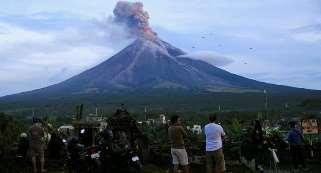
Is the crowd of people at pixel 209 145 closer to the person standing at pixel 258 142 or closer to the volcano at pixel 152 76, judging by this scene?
the person standing at pixel 258 142

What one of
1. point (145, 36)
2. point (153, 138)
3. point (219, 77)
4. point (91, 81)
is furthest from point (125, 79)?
point (153, 138)

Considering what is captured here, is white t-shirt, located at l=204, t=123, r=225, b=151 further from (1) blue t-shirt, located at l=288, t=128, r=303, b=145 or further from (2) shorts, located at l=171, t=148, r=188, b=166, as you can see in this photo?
(1) blue t-shirt, located at l=288, t=128, r=303, b=145

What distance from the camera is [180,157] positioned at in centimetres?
1542

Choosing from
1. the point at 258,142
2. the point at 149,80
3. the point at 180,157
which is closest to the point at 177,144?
the point at 180,157

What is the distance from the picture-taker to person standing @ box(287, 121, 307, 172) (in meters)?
20.1

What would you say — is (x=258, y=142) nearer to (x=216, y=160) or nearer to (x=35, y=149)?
(x=216, y=160)

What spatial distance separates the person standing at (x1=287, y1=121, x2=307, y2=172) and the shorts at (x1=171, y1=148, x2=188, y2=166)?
5.59 meters

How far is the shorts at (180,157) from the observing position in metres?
15.4

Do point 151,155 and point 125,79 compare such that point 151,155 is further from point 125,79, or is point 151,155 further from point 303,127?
point 125,79

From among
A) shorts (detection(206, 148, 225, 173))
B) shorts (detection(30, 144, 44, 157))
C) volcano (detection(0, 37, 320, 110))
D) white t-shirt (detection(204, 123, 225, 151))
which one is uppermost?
volcano (detection(0, 37, 320, 110))

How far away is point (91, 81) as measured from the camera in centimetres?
16775

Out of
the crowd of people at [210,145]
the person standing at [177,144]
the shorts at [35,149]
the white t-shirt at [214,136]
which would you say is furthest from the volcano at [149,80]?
the white t-shirt at [214,136]

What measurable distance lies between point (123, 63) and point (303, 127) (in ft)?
518

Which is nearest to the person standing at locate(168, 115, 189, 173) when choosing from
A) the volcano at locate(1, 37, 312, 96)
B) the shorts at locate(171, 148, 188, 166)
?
the shorts at locate(171, 148, 188, 166)
